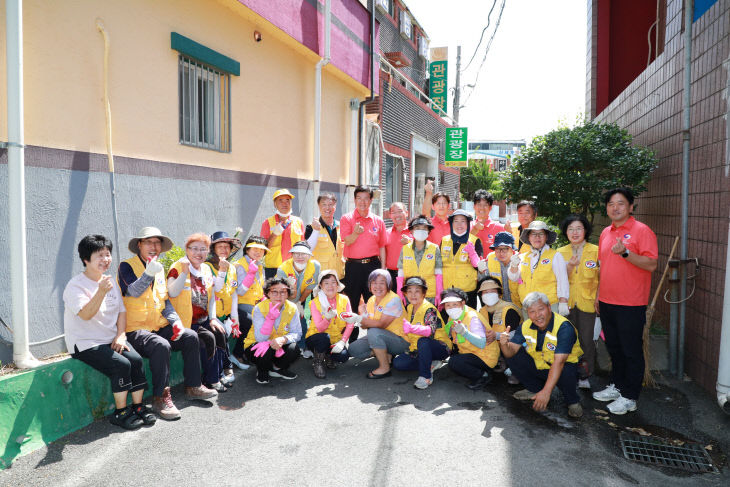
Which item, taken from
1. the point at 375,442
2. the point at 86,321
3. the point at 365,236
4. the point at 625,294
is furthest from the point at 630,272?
the point at 86,321

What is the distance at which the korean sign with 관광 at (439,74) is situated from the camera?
2292 centimetres

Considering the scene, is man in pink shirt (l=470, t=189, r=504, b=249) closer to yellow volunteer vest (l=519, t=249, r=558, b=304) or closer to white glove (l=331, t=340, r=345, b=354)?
yellow volunteer vest (l=519, t=249, r=558, b=304)

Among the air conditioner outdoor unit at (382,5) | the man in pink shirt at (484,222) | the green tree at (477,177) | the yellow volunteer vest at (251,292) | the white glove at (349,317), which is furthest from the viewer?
the green tree at (477,177)

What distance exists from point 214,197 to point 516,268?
13.7 feet

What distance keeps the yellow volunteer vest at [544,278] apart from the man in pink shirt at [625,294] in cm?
43

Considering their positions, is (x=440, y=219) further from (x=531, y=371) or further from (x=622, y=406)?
(x=622, y=406)

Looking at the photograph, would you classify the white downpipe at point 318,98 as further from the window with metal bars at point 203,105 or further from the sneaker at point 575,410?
the sneaker at point 575,410

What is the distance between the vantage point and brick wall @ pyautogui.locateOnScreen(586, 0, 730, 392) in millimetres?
4590

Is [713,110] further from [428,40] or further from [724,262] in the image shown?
[428,40]

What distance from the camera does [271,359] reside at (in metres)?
4.93

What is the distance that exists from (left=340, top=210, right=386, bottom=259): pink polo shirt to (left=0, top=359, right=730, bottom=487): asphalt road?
5.73 feet

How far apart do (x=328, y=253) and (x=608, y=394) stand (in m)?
3.37

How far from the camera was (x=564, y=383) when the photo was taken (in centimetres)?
427

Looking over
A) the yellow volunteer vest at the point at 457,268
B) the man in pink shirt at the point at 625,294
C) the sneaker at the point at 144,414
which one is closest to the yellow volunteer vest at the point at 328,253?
the yellow volunteer vest at the point at 457,268
